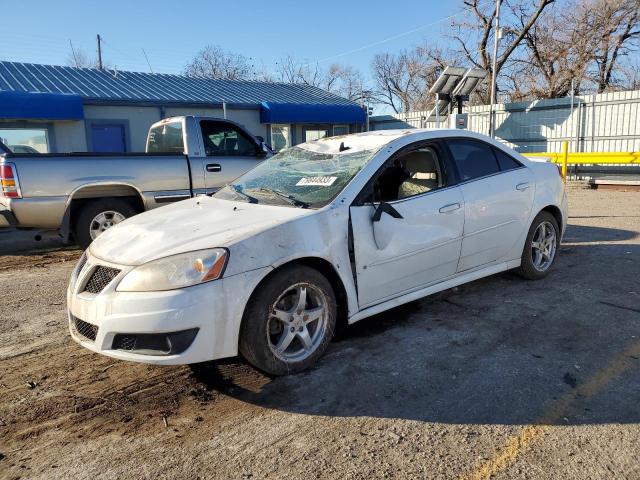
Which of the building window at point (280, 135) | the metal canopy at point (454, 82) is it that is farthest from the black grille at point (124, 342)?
the building window at point (280, 135)

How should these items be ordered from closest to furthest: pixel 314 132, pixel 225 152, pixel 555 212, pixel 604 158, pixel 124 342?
pixel 124 342, pixel 555 212, pixel 225 152, pixel 604 158, pixel 314 132

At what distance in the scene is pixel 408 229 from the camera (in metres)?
3.97

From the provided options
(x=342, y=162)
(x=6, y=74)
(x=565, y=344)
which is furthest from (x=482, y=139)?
(x=6, y=74)

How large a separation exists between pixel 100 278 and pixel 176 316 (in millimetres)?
691

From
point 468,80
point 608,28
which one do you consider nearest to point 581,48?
point 608,28

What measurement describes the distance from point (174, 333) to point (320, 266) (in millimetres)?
1089

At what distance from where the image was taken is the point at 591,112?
58.5 ft

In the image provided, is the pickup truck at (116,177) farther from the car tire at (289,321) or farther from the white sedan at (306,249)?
the car tire at (289,321)

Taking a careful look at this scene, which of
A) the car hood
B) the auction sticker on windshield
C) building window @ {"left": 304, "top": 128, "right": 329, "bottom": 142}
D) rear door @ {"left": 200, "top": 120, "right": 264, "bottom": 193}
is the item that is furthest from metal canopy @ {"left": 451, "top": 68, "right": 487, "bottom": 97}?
the car hood

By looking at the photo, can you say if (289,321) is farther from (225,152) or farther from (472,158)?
(225,152)

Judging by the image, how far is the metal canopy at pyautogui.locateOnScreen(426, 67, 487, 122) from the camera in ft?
53.9

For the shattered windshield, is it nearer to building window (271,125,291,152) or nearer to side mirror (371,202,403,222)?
side mirror (371,202,403,222)

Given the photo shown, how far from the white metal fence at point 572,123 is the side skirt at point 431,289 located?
1482 cm

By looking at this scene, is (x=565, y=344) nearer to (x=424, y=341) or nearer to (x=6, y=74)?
(x=424, y=341)
